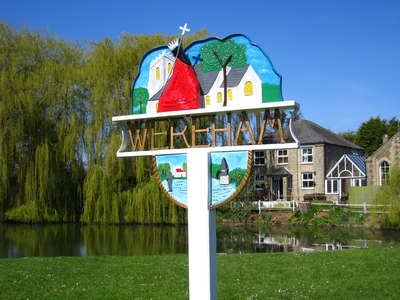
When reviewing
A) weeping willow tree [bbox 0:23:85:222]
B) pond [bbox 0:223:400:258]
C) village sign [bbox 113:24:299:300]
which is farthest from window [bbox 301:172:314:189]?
village sign [bbox 113:24:299:300]

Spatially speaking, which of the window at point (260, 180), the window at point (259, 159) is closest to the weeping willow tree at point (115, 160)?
the window at point (260, 180)

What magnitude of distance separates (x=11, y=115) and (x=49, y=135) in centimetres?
220

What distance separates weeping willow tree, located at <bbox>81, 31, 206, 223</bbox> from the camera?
79.0 ft

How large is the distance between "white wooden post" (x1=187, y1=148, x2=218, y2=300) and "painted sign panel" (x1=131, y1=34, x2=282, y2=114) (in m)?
0.64

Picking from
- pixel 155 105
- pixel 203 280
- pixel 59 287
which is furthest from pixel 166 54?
pixel 59 287

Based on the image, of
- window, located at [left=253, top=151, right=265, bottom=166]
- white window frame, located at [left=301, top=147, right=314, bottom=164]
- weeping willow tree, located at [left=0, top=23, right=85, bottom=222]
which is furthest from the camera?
window, located at [left=253, top=151, right=265, bottom=166]

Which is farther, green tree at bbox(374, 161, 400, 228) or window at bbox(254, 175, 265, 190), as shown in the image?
window at bbox(254, 175, 265, 190)

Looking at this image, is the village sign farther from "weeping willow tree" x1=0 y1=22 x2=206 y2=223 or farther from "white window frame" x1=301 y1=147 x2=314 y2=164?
"white window frame" x1=301 y1=147 x2=314 y2=164

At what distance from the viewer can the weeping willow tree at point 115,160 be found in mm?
24078

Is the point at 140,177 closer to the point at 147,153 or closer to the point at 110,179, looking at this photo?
the point at 110,179

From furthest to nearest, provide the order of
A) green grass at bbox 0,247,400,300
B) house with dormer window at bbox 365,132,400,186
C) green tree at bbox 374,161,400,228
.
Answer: house with dormer window at bbox 365,132,400,186 → green tree at bbox 374,161,400,228 → green grass at bbox 0,247,400,300

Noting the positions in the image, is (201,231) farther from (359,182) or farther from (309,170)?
(309,170)

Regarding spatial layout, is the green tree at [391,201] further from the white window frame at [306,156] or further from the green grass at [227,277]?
the green grass at [227,277]

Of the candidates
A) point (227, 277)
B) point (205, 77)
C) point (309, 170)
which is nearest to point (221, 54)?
point (205, 77)
